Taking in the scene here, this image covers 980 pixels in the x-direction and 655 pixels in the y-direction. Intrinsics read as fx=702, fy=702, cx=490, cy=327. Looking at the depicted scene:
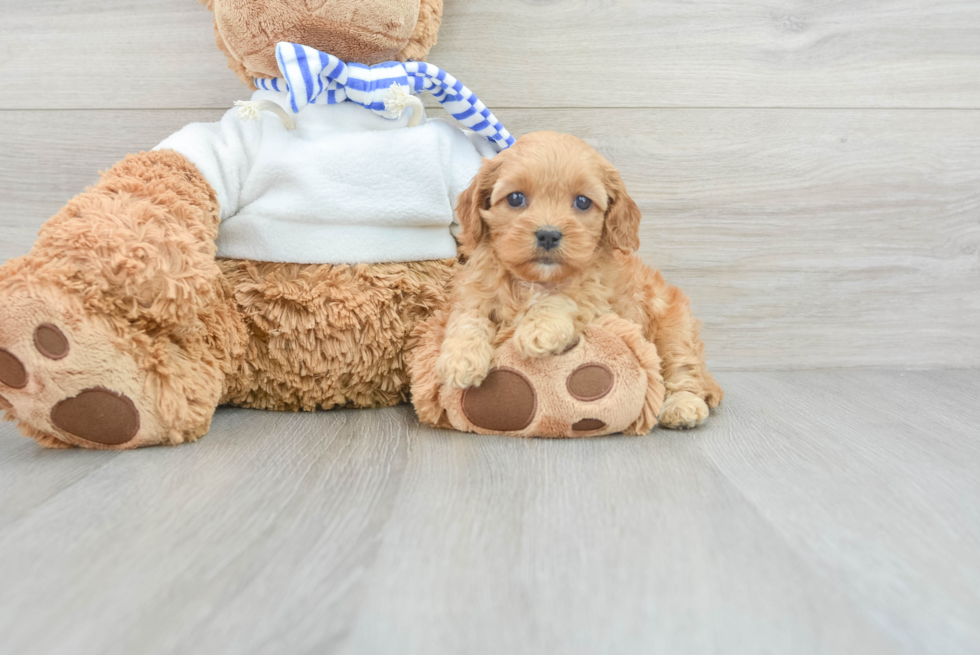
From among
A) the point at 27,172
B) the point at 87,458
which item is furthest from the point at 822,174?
the point at 27,172

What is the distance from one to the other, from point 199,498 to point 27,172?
1115 mm

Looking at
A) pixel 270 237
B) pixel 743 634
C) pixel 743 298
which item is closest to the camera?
pixel 743 634

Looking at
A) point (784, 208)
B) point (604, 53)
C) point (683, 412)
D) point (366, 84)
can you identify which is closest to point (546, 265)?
point (683, 412)

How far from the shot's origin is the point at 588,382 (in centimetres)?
111

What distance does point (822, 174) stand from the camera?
5.37 ft

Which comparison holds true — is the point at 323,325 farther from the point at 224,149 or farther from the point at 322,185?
the point at 224,149

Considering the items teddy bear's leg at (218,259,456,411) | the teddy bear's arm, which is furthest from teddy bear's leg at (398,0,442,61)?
teddy bear's leg at (218,259,456,411)

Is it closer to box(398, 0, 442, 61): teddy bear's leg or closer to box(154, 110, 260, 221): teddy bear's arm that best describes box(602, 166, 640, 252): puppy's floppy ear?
box(398, 0, 442, 61): teddy bear's leg

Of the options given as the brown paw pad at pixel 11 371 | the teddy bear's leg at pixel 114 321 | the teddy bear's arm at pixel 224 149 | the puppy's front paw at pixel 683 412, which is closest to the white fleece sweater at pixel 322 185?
the teddy bear's arm at pixel 224 149

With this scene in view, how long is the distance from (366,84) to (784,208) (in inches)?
39.6

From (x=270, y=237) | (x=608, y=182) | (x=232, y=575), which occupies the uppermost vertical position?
(x=608, y=182)

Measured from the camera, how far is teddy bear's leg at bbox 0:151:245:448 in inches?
39.0

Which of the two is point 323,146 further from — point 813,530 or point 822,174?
point 822,174

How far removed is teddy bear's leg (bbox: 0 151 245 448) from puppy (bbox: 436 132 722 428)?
41 centimetres
